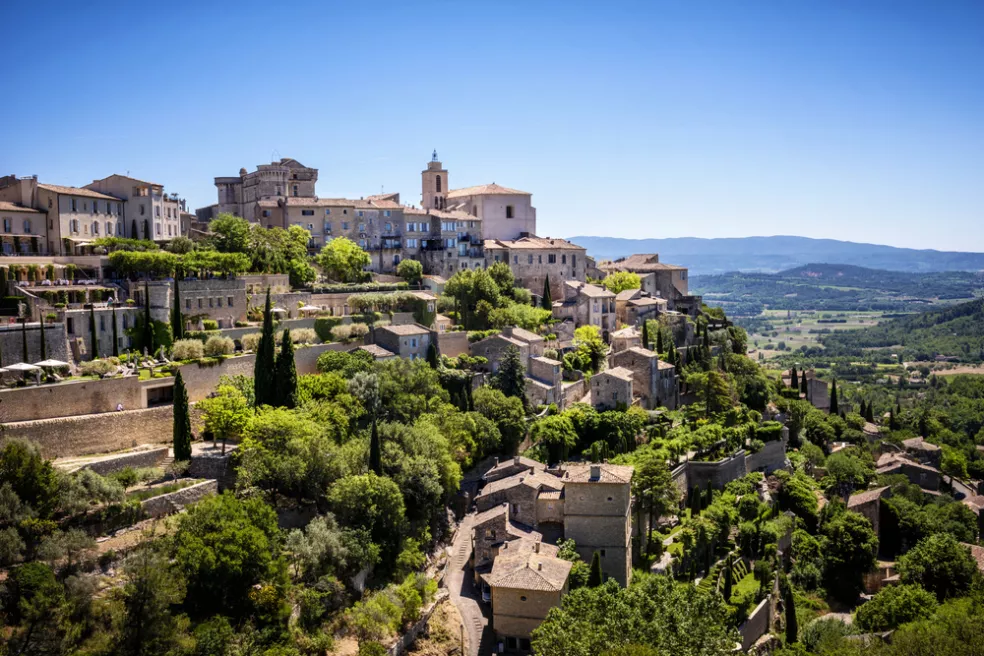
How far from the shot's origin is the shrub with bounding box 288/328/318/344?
47562 millimetres

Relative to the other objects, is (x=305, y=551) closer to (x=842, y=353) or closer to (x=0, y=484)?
(x=0, y=484)

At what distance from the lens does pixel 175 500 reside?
3312 cm

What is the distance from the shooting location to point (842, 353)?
181125mm

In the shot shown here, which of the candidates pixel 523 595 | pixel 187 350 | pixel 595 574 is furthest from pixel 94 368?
pixel 595 574

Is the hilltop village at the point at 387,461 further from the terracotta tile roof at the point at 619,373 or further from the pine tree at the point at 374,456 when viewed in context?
the terracotta tile roof at the point at 619,373

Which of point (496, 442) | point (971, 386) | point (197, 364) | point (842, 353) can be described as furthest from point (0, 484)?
point (842, 353)

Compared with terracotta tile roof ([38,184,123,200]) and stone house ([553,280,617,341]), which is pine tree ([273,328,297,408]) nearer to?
terracotta tile roof ([38,184,123,200])

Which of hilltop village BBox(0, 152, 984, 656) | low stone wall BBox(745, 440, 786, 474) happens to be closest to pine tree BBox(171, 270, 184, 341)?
hilltop village BBox(0, 152, 984, 656)

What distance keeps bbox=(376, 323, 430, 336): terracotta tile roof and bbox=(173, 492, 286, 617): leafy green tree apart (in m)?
19.1

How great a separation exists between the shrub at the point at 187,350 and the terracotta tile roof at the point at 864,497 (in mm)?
35909

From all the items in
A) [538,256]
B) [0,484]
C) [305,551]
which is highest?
[538,256]

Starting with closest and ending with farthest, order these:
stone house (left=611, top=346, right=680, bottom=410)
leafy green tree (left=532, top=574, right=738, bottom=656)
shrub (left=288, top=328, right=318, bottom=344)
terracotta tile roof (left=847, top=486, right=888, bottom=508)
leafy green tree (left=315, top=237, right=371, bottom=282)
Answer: leafy green tree (left=532, top=574, right=738, bottom=656)
shrub (left=288, top=328, right=318, bottom=344)
terracotta tile roof (left=847, top=486, right=888, bottom=508)
stone house (left=611, top=346, right=680, bottom=410)
leafy green tree (left=315, top=237, right=371, bottom=282)

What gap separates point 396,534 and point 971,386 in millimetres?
99609

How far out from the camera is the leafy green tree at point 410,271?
60.9 metres
